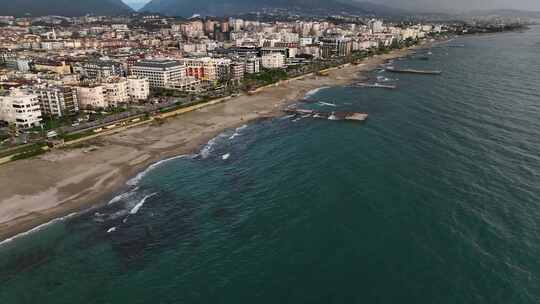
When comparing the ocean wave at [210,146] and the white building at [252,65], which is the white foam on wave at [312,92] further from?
the ocean wave at [210,146]

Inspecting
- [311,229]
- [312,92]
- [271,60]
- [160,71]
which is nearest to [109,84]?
[160,71]

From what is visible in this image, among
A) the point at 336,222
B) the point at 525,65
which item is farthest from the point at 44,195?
the point at 525,65

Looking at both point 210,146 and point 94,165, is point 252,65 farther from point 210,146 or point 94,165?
point 94,165

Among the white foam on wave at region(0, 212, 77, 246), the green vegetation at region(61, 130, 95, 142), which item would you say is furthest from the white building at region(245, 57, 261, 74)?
the white foam on wave at region(0, 212, 77, 246)

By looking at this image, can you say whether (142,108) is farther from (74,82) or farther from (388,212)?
(388,212)

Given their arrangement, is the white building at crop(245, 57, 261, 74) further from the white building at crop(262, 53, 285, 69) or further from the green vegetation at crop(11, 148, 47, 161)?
the green vegetation at crop(11, 148, 47, 161)

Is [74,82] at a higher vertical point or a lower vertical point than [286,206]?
higher
